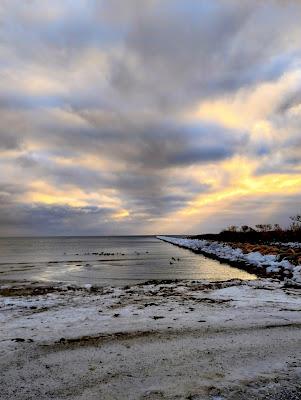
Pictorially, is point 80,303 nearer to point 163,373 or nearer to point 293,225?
point 163,373

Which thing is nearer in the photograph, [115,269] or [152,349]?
[152,349]

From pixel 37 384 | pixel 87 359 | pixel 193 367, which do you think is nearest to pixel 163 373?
pixel 193 367

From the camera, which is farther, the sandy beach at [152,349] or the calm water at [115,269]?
the calm water at [115,269]

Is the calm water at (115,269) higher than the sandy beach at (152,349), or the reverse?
the sandy beach at (152,349)

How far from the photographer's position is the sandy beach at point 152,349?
378cm

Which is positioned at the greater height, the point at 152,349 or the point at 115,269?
the point at 152,349

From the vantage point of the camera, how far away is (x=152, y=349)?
507cm

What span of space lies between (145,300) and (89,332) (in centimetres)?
324

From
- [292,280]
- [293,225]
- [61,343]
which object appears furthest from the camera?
[293,225]

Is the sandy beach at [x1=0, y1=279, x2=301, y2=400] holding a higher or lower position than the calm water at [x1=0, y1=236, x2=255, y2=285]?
higher

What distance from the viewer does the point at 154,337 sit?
567cm

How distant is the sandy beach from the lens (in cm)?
378

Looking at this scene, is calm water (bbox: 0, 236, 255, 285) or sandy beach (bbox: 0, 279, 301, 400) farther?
calm water (bbox: 0, 236, 255, 285)

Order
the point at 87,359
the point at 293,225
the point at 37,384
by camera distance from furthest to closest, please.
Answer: the point at 293,225 → the point at 87,359 → the point at 37,384
